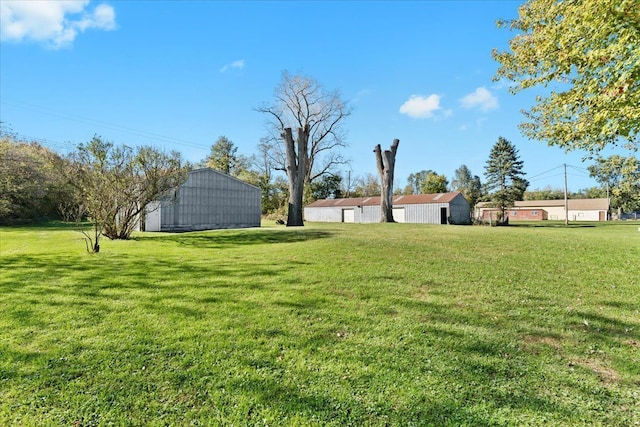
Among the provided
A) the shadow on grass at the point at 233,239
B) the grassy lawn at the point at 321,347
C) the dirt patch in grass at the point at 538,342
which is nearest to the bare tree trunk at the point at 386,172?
the shadow on grass at the point at 233,239

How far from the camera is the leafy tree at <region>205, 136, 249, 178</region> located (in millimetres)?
49078

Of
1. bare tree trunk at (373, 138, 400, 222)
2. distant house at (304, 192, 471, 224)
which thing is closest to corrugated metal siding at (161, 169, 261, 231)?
bare tree trunk at (373, 138, 400, 222)

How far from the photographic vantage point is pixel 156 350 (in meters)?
3.48

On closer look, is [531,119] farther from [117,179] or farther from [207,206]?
[207,206]

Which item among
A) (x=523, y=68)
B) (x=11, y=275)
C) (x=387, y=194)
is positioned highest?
(x=523, y=68)

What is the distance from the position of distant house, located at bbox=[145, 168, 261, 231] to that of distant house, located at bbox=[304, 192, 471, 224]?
49.2ft

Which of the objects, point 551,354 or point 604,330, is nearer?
point 551,354

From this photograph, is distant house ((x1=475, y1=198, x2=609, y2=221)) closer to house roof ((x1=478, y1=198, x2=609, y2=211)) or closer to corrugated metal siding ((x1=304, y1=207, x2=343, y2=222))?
house roof ((x1=478, y1=198, x2=609, y2=211))

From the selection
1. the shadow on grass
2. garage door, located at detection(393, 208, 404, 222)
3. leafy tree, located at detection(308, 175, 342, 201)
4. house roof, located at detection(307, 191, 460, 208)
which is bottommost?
the shadow on grass

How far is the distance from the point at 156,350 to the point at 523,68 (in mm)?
11163

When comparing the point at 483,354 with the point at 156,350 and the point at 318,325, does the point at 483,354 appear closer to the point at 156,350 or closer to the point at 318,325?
the point at 318,325

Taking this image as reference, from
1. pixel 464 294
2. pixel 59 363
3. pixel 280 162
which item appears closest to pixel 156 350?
pixel 59 363

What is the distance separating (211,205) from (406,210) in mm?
20924

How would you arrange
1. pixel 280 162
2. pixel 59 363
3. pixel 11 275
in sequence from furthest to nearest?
pixel 280 162 < pixel 11 275 < pixel 59 363
